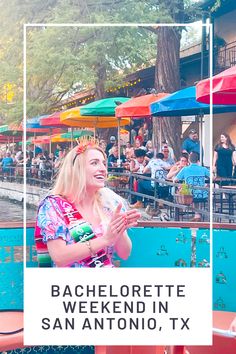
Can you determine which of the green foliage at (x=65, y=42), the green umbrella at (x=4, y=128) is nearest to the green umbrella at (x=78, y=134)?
the green foliage at (x=65, y=42)

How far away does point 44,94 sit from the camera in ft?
7.14

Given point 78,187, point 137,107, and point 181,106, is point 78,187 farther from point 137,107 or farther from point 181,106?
point 181,106

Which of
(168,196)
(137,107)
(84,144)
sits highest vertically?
(137,107)

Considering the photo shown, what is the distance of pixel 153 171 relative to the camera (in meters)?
2.28

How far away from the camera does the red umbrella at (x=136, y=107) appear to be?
Answer: 2.15m

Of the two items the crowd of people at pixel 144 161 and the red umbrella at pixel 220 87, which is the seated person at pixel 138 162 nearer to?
the crowd of people at pixel 144 161

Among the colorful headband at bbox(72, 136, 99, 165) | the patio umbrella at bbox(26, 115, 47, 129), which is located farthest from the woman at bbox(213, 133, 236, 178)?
the patio umbrella at bbox(26, 115, 47, 129)

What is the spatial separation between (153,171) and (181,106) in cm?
31

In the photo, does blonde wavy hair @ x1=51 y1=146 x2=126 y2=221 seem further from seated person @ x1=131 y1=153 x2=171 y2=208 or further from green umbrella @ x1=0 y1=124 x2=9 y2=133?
green umbrella @ x1=0 y1=124 x2=9 y2=133

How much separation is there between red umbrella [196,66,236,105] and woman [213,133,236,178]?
17 cm

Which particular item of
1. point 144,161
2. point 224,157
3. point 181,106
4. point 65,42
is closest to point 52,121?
point 65,42

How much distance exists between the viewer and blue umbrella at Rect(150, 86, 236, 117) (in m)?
2.18

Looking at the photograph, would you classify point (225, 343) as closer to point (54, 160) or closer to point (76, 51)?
point (54, 160)

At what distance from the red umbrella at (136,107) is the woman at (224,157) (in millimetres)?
339
